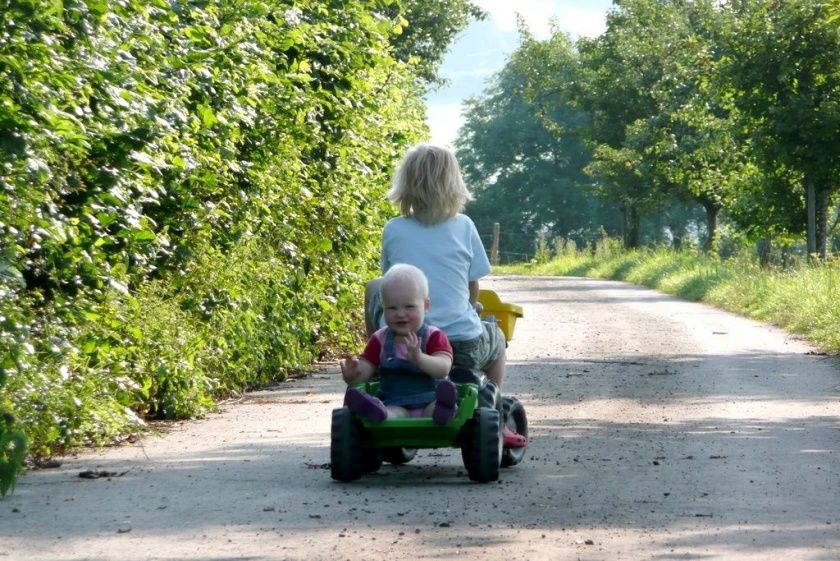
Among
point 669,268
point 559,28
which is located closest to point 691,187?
point 669,268

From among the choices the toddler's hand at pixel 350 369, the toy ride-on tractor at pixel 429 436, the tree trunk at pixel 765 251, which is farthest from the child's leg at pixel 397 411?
the tree trunk at pixel 765 251

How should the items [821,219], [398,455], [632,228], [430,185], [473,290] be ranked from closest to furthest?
[430,185] < [473,290] < [398,455] < [821,219] < [632,228]

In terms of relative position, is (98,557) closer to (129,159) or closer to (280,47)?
(129,159)

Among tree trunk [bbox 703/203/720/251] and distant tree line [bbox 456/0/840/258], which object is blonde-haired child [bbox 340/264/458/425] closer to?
distant tree line [bbox 456/0/840/258]

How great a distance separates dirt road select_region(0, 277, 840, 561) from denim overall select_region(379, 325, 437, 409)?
0.44 metres

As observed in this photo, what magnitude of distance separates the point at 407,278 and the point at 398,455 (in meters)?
1.39

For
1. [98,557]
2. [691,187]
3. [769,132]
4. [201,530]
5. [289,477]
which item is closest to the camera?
[98,557]

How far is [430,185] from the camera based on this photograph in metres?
8.55

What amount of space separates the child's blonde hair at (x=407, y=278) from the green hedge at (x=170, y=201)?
6.26 ft

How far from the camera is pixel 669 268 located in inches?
1663

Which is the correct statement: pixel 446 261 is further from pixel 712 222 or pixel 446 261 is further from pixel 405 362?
pixel 712 222

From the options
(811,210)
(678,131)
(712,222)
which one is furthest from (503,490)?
(678,131)

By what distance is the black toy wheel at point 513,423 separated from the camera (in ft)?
29.1

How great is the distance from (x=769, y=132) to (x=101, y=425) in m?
21.8
